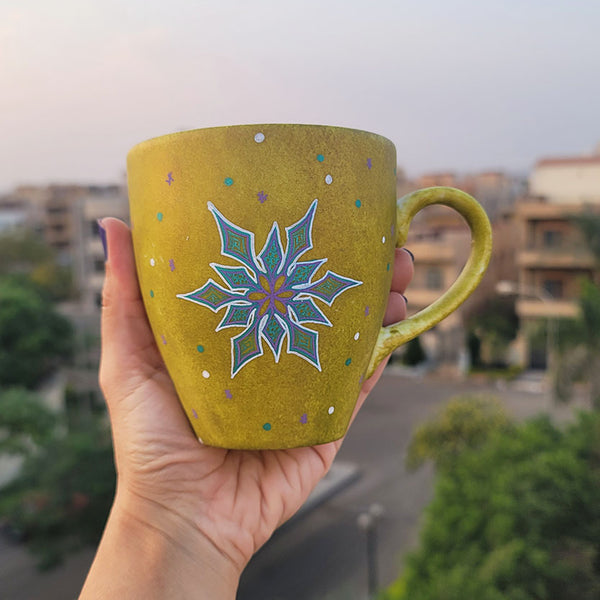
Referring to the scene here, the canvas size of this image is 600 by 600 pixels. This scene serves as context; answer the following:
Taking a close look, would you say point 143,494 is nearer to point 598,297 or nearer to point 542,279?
point 598,297

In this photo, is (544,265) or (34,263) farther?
(34,263)

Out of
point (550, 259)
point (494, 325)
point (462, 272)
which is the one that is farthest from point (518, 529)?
point (550, 259)

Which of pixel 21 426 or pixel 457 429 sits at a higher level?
pixel 457 429

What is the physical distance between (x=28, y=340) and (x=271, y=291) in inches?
402

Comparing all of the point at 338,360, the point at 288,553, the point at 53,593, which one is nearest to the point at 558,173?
the point at 288,553

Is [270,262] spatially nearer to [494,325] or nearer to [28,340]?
[28,340]

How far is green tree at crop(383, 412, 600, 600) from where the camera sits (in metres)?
3.61

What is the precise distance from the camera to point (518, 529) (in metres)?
3.97

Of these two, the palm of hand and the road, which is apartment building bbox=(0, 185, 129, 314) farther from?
the palm of hand

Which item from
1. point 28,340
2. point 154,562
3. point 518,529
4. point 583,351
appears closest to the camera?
point 154,562

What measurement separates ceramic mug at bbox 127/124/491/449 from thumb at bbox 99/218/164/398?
15cm

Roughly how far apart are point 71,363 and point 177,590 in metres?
10.6

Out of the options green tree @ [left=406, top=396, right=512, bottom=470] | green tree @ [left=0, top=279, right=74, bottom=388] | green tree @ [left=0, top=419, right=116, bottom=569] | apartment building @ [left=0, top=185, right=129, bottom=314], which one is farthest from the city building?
green tree @ [left=0, top=279, right=74, bottom=388]

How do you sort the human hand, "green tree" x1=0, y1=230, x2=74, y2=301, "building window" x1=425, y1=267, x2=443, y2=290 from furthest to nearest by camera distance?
"green tree" x1=0, y1=230, x2=74, y2=301, "building window" x1=425, y1=267, x2=443, y2=290, the human hand
